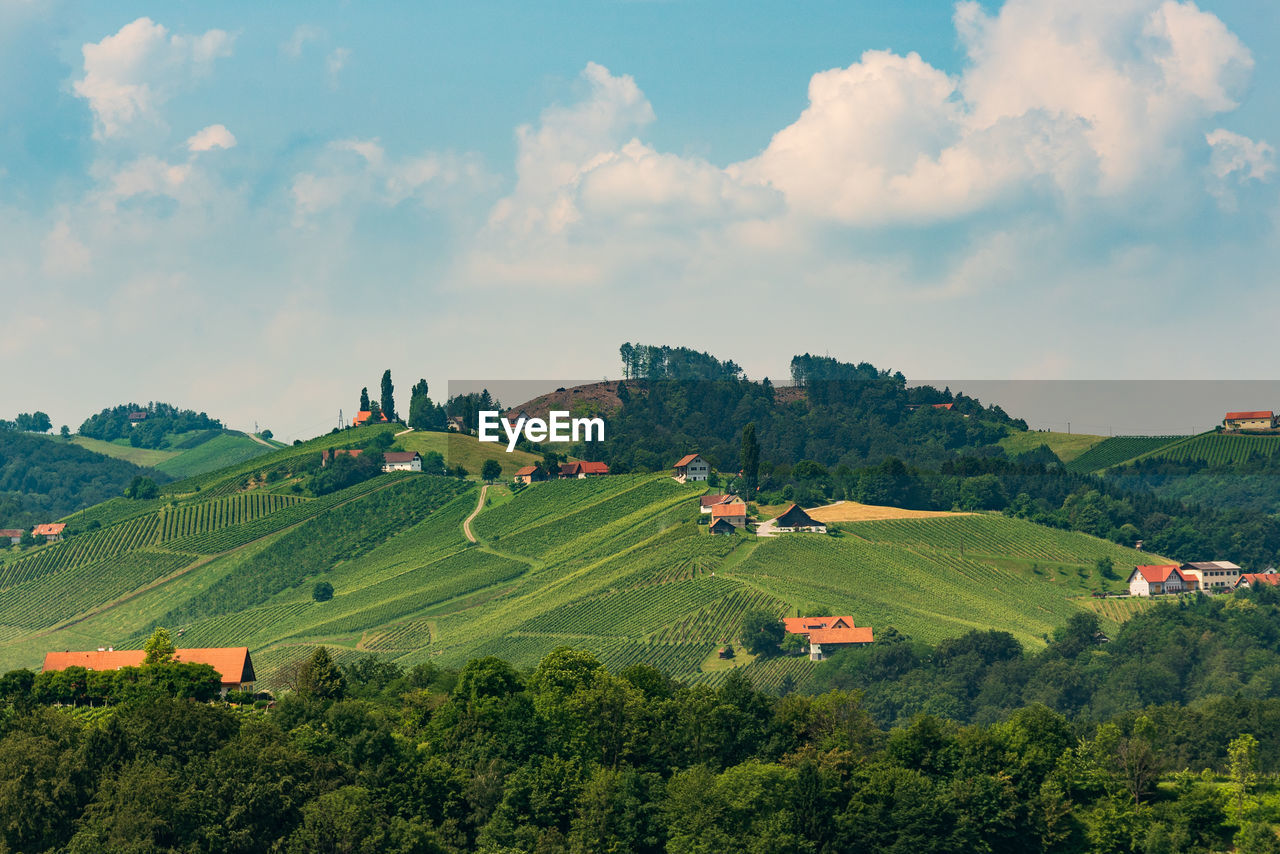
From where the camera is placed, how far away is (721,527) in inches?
7534

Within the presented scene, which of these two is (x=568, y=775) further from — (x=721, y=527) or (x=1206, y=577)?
(x=1206, y=577)

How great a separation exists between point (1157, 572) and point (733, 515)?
5580 cm

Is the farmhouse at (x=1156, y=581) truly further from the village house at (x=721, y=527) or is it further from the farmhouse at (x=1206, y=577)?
the village house at (x=721, y=527)

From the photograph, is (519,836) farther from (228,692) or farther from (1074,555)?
(1074,555)

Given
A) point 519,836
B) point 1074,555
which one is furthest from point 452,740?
point 1074,555

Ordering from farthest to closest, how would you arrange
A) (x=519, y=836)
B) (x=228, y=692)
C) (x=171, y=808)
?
(x=228, y=692) < (x=519, y=836) < (x=171, y=808)

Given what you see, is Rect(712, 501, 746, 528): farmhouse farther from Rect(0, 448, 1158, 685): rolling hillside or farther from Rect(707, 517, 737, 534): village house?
Rect(0, 448, 1158, 685): rolling hillside

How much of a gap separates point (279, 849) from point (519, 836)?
483 inches

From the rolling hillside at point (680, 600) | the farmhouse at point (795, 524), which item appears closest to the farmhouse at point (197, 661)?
the rolling hillside at point (680, 600)

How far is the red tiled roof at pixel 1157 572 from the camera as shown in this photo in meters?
189

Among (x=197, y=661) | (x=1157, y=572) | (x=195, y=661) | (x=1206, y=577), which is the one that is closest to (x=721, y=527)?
(x=1157, y=572)

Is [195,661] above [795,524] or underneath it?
underneath

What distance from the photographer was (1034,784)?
8606 cm

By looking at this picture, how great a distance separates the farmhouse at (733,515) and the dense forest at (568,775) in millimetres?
94233
